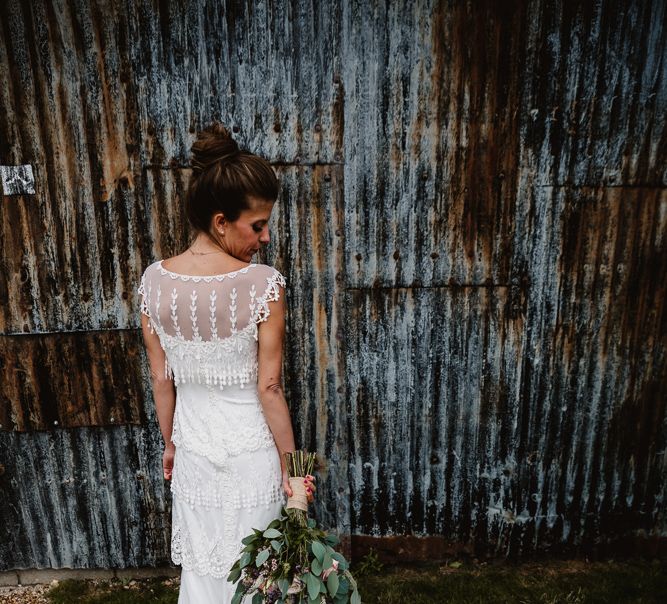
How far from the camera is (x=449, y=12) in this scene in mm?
2633

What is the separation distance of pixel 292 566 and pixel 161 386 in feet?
3.25

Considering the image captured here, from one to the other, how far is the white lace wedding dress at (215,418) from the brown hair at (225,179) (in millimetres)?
268

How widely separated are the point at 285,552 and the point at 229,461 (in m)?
0.44

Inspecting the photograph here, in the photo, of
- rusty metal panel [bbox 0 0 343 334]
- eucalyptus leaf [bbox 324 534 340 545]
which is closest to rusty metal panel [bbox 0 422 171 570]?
rusty metal panel [bbox 0 0 343 334]

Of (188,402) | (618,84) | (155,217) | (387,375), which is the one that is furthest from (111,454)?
(618,84)

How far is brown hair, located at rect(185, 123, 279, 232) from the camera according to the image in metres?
1.92

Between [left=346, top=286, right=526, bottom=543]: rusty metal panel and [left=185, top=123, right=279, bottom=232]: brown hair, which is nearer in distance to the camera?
[left=185, top=123, right=279, bottom=232]: brown hair

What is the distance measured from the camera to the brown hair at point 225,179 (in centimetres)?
192

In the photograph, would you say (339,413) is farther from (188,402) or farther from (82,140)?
(82,140)

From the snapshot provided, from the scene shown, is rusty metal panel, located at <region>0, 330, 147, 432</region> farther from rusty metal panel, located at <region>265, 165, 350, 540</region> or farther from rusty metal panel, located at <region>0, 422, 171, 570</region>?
rusty metal panel, located at <region>265, 165, 350, 540</region>

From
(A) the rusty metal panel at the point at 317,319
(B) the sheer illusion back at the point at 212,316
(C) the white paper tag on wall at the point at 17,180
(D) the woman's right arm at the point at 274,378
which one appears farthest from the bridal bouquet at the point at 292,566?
(C) the white paper tag on wall at the point at 17,180

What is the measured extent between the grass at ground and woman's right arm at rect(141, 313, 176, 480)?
1436 millimetres

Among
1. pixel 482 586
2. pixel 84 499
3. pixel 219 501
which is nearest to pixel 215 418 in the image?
pixel 219 501

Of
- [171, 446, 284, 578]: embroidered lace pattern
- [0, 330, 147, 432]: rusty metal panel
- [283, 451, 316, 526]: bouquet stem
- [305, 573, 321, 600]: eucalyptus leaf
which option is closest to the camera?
[305, 573, 321, 600]: eucalyptus leaf
